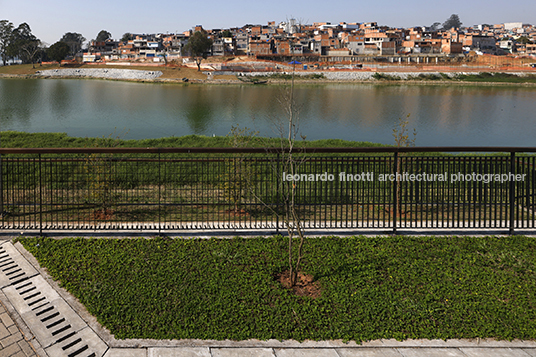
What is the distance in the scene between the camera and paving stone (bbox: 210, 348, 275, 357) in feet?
10.8

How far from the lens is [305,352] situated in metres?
3.35

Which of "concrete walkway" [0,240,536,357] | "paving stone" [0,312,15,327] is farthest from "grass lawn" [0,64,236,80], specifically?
"concrete walkway" [0,240,536,357]

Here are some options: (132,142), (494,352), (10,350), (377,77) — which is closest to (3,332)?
(10,350)

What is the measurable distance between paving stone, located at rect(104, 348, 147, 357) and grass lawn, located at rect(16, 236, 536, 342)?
144mm

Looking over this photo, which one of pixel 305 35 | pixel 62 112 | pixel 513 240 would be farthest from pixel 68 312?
pixel 305 35

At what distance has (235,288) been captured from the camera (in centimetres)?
419

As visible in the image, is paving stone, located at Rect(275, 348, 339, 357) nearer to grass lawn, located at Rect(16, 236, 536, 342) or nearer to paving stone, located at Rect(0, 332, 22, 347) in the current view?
grass lawn, located at Rect(16, 236, 536, 342)

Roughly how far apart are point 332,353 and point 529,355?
5.01 ft

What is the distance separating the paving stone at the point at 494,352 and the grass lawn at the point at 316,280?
150mm

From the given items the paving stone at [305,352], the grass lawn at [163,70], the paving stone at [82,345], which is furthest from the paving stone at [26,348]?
the grass lawn at [163,70]

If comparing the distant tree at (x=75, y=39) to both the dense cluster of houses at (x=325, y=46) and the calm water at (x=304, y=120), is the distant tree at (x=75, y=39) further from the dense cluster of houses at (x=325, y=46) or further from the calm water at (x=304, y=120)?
the calm water at (x=304, y=120)

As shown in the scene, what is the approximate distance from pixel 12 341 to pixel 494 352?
3880 mm

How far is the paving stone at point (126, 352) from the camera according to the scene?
3.27 m

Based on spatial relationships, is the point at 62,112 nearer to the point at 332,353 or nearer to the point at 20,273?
the point at 20,273
